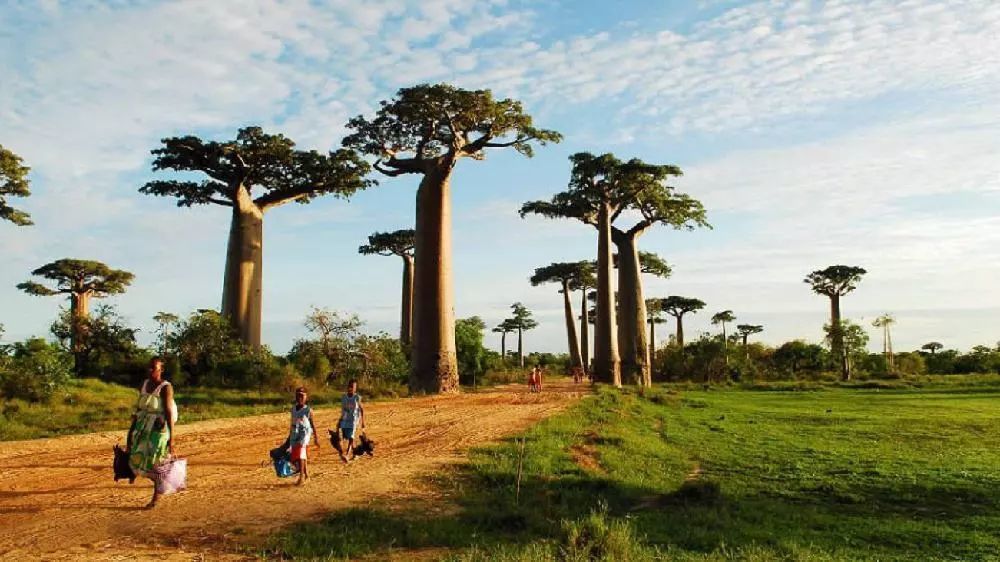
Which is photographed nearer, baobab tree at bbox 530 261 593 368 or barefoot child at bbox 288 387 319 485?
barefoot child at bbox 288 387 319 485

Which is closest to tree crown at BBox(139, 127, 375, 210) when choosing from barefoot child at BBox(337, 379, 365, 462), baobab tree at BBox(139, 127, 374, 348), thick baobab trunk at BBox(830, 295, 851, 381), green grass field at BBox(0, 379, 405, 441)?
baobab tree at BBox(139, 127, 374, 348)

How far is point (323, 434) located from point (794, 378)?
96.9ft

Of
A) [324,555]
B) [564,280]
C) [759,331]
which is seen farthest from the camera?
[759,331]

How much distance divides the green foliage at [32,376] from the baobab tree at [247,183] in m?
6.97

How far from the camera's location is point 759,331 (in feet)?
162

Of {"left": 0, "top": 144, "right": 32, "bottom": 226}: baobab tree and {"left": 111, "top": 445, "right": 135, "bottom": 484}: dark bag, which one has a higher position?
{"left": 0, "top": 144, "right": 32, "bottom": 226}: baobab tree

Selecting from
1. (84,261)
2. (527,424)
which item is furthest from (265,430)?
(84,261)

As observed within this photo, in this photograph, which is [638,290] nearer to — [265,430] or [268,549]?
[265,430]

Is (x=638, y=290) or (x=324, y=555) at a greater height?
(x=638, y=290)

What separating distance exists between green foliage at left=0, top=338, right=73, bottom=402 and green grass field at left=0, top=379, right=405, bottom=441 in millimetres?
277

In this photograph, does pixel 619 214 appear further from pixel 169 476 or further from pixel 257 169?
pixel 169 476

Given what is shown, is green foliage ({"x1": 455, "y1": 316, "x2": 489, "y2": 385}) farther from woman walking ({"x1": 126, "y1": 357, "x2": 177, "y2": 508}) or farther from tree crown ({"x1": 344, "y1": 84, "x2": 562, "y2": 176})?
woman walking ({"x1": 126, "y1": 357, "x2": 177, "y2": 508})

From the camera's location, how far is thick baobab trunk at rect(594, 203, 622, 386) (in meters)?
26.9

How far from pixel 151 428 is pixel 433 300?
45.5ft
